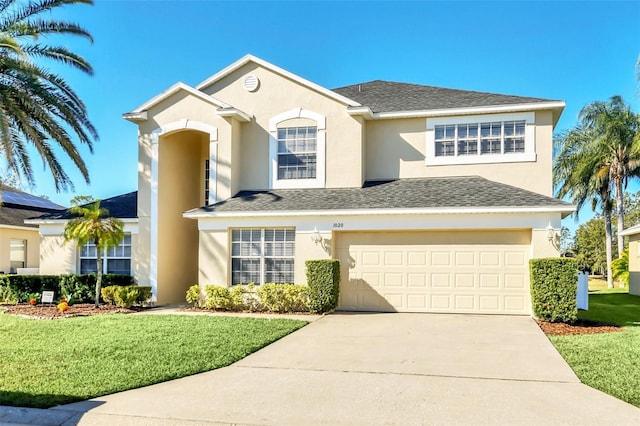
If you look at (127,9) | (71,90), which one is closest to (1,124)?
(71,90)

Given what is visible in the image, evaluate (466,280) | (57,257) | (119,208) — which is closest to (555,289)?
(466,280)

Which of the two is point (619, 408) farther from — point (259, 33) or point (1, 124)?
point (259, 33)

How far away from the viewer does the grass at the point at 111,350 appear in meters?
6.93

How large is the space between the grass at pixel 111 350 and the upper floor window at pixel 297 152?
574 centimetres

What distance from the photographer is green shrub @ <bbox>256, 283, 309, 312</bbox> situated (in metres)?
14.3

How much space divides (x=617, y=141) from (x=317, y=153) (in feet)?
66.6

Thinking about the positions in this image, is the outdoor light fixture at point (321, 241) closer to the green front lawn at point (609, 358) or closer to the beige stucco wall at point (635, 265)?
the green front lawn at point (609, 358)

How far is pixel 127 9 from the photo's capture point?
50.9 ft

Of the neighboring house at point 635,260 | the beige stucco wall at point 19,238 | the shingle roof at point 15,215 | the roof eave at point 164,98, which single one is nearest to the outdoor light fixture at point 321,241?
the roof eave at point 164,98

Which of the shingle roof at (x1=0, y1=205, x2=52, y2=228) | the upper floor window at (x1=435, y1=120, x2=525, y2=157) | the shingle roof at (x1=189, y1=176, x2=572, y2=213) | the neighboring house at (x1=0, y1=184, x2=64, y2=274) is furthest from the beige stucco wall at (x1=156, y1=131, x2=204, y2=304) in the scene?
the shingle roof at (x1=0, y1=205, x2=52, y2=228)

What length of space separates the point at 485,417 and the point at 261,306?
967 centimetres

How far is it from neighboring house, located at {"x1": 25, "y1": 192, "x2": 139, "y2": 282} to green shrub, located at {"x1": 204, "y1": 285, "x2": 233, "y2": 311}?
365 centimetres

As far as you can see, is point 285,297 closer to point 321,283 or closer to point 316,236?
point 321,283

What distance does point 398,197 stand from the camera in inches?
595
